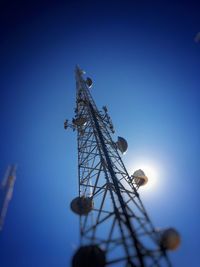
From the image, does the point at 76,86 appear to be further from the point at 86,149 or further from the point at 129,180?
the point at 129,180

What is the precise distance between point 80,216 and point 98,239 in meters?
1.77

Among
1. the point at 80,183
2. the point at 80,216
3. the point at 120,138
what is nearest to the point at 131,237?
the point at 80,216

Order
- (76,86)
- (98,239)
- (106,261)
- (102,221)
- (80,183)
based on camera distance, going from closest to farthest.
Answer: (106,261)
(98,239)
(102,221)
(80,183)
(76,86)

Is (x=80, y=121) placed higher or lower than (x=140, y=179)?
higher

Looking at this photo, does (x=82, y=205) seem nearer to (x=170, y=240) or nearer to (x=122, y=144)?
(x=170, y=240)

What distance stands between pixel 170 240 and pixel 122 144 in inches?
271

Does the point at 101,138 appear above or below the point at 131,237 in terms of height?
above

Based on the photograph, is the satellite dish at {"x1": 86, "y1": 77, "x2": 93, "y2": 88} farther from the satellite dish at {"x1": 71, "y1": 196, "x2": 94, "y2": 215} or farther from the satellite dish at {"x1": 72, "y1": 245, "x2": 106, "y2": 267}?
the satellite dish at {"x1": 72, "y1": 245, "x2": 106, "y2": 267}

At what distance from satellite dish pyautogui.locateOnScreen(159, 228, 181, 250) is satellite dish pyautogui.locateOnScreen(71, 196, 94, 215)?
10.5 feet

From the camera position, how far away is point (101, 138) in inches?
432

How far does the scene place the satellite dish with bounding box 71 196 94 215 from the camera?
9.23 meters

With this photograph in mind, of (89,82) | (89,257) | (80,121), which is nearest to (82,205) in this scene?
(89,257)

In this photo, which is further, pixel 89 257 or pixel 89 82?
pixel 89 82

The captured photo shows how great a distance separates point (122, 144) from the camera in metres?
13.2
